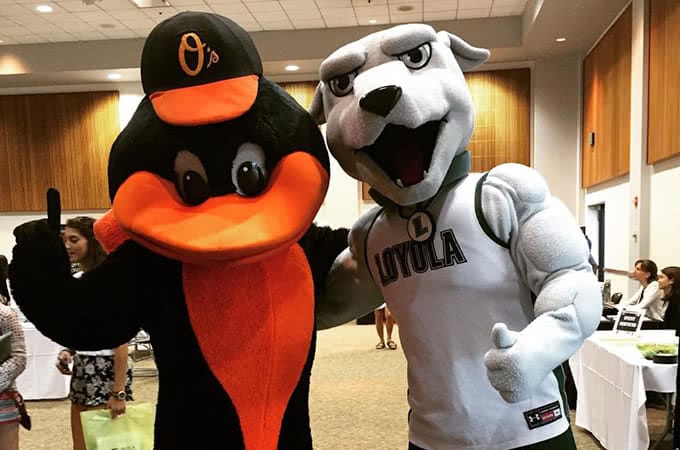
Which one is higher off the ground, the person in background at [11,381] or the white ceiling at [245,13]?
the white ceiling at [245,13]

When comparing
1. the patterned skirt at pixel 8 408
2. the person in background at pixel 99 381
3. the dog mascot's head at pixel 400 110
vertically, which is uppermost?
the dog mascot's head at pixel 400 110

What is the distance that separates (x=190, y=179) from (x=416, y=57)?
59 centimetres

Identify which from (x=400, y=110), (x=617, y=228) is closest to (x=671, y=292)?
(x=617, y=228)

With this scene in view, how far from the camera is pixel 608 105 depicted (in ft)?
24.6

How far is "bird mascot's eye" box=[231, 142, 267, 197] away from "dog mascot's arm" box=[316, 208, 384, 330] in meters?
0.36

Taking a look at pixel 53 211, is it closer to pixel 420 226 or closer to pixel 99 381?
pixel 420 226

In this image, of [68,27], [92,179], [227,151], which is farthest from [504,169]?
[92,179]

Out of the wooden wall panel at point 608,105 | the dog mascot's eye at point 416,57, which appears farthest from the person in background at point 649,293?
the dog mascot's eye at point 416,57

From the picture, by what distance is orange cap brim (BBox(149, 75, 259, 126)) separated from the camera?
1342 mm

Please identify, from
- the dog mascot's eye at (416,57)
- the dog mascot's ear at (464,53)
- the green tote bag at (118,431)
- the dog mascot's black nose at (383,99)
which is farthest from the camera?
the green tote bag at (118,431)

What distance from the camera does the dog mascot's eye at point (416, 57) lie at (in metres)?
1.41

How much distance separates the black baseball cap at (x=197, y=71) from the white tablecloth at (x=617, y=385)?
2830mm

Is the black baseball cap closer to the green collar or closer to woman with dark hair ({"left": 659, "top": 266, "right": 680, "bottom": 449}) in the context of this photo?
the green collar

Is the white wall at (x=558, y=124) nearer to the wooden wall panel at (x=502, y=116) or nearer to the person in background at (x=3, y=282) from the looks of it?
the wooden wall panel at (x=502, y=116)
